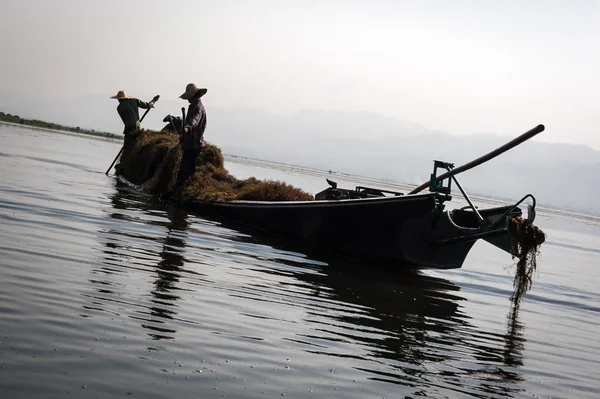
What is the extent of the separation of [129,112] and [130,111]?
→ 44 mm

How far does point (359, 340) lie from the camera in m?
7.00

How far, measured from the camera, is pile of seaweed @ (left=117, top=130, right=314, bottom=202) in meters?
16.2

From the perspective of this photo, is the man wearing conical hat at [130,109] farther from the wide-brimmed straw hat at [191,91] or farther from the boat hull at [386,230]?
the boat hull at [386,230]

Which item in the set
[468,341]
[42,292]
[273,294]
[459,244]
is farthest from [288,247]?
[42,292]

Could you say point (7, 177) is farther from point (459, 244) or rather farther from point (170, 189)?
point (459, 244)

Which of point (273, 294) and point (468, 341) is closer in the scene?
point (468, 341)

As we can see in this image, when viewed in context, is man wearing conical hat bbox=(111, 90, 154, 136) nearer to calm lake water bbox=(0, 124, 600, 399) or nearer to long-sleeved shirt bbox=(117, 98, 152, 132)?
long-sleeved shirt bbox=(117, 98, 152, 132)

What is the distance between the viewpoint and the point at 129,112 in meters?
23.5

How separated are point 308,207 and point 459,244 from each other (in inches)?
108

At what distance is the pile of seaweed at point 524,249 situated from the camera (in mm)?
10999

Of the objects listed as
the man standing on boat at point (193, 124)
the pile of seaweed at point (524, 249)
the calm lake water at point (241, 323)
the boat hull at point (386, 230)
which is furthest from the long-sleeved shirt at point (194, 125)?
the pile of seaweed at point (524, 249)

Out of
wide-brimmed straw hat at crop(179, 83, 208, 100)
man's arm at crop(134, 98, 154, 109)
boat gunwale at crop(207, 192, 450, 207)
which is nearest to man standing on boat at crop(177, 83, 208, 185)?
wide-brimmed straw hat at crop(179, 83, 208, 100)

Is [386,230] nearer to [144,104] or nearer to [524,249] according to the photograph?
[524,249]

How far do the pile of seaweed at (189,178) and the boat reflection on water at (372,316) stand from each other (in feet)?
10.4
